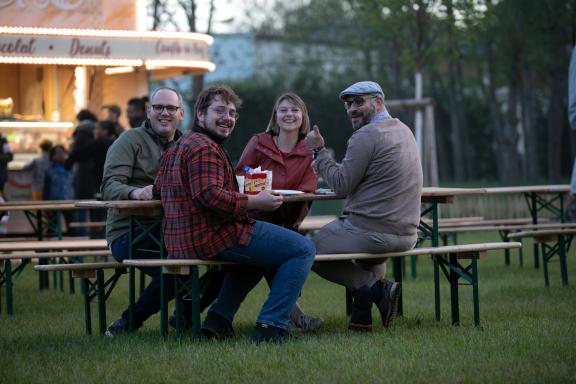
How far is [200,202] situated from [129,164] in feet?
4.05

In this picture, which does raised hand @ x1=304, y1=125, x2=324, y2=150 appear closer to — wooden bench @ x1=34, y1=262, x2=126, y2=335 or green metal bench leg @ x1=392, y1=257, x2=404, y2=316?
green metal bench leg @ x1=392, y1=257, x2=404, y2=316

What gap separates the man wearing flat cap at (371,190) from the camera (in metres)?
7.73

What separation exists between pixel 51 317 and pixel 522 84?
25.6 meters

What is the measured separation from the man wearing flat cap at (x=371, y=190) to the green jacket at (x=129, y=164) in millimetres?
1121

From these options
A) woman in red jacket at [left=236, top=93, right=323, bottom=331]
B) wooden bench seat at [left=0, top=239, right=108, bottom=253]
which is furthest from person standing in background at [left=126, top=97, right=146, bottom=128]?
woman in red jacket at [left=236, top=93, right=323, bottom=331]

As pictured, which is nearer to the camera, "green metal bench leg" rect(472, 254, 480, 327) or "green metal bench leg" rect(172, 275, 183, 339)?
"green metal bench leg" rect(172, 275, 183, 339)

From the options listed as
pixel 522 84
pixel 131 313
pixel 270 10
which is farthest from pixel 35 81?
pixel 270 10

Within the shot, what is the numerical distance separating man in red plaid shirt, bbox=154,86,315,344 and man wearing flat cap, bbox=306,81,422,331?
0.50 metres

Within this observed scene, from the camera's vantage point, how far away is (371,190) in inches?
306

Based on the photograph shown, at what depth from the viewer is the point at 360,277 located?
26.3 ft

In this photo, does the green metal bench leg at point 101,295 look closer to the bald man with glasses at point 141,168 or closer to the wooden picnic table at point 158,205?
the bald man with glasses at point 141,168

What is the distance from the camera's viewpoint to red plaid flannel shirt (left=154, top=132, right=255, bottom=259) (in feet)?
23.0

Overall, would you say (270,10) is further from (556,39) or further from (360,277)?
(360,277)

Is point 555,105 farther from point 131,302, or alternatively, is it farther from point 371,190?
point 131,302
